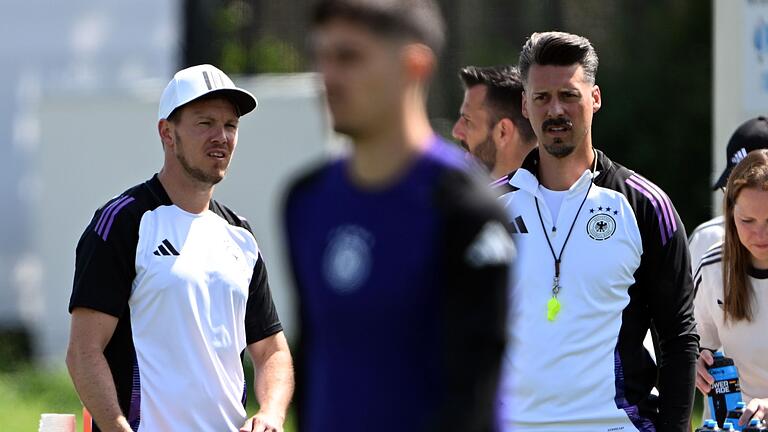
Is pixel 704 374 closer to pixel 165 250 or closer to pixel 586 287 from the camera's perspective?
pixel 586 287

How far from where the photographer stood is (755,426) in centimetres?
493

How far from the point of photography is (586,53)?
4.88 m

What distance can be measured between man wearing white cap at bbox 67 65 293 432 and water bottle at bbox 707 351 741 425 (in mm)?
1567

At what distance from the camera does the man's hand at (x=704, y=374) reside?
205 inches

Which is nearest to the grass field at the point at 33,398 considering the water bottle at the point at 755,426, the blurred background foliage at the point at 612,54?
the blurred background foliage at the point at 612,54

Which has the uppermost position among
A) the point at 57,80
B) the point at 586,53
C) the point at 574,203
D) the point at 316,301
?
→ the point at 57,80

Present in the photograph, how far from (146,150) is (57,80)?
7.90 ft

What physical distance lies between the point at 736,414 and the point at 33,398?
8.49 m

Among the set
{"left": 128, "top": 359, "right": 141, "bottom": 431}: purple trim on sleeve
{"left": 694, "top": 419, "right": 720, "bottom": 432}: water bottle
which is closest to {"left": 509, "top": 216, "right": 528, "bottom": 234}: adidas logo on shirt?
{"left": 694, "top": 419, "right": 720, "bottom": 432}: water bottle

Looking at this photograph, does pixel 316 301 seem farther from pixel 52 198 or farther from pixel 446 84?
pixel 446 84

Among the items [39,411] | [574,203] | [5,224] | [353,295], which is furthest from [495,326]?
[5,224]

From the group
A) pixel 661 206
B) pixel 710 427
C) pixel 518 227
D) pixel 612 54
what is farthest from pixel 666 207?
pixel 612 54

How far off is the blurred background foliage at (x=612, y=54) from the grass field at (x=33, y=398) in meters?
4.17

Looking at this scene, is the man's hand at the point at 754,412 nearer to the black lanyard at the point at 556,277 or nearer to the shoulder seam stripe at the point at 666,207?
the shoulder seam stripe at the point at 666,207
